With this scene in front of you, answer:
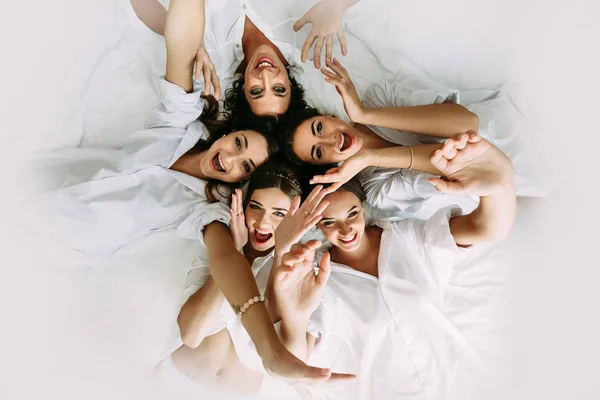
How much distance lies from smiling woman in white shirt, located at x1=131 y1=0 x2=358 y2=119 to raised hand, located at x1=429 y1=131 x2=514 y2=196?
1.16 ft

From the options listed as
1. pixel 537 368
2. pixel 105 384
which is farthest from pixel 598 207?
pixel 105 384

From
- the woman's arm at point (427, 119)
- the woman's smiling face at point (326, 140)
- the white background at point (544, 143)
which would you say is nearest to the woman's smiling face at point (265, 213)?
the woman's smiling face at point (326, 140)

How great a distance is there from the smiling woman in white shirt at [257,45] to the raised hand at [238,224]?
194 millimetres

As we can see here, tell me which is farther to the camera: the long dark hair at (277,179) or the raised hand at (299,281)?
the long dark hair at (277,179)

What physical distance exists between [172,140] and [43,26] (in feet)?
1.15

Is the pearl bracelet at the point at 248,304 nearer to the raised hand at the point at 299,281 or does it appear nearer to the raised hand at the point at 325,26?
the raised hand at the point at 299,281

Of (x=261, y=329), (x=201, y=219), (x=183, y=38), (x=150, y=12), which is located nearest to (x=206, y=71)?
(x=183, y=38)

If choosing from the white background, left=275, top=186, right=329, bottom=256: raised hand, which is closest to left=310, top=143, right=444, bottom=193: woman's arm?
left=275, top=186, right=329, bottom=256: raised hand

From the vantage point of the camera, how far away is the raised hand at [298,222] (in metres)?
0.65

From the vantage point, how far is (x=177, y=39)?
788 mm

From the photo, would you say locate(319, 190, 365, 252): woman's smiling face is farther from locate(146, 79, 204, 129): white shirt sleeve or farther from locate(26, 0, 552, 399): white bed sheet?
locate(146, 79, 204, 129): white shirt sleeve

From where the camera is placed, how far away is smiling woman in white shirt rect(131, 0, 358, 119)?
852 millimetres

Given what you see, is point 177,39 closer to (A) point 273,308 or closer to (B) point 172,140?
(B) point 172,140

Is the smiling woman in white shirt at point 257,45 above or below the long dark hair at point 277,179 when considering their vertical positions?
above
